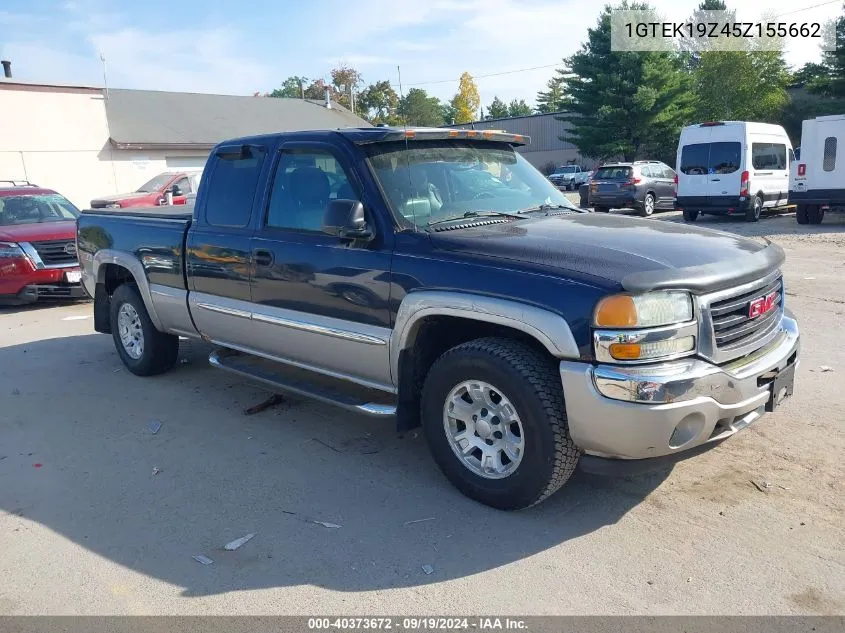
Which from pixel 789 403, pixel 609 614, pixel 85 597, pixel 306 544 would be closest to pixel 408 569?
pixel 306 544

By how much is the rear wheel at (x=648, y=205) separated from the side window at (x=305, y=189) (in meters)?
17.8

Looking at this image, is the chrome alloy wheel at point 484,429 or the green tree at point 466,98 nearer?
the chrome alloy wheel at point 484,429

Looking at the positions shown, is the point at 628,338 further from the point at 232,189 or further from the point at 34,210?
the point at 34,210

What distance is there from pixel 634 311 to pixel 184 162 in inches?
1201

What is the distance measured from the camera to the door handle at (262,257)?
4926mm

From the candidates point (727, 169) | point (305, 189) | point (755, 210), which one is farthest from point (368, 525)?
point (755, 210)

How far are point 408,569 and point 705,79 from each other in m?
44.3

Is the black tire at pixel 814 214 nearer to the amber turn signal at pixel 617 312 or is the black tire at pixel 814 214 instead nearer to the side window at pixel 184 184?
the side window at pixel 184 184

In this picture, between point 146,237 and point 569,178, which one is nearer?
point 146,237

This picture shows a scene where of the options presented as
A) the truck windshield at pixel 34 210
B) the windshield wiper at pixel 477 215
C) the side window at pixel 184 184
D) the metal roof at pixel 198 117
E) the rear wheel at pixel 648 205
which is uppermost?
Result: the metal roof at pixel 198 117

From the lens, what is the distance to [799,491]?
3.93 m

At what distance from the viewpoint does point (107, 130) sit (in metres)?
27.2

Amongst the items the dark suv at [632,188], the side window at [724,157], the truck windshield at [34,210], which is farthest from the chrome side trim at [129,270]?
the dark suv at [632,188]

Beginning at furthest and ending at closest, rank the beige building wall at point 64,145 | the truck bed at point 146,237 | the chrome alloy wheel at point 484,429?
the beige building wall at point 64,145
the truck bed at point 146,237
the chrome alloy wheel at point 484,429
